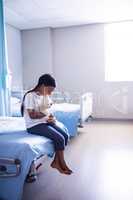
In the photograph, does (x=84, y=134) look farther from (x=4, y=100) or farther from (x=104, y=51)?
(x=104, y=51)

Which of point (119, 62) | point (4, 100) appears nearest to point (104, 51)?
point (119, 62)

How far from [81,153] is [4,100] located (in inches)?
53.6

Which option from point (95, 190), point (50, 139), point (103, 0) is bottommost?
point (95, 190)

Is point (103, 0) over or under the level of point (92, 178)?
over

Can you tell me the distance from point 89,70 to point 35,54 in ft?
4.71

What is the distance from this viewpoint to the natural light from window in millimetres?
5609

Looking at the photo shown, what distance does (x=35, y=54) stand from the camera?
241 inches

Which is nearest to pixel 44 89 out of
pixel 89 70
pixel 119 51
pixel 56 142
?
pixel 56 142

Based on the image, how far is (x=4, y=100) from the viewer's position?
3.54 metres

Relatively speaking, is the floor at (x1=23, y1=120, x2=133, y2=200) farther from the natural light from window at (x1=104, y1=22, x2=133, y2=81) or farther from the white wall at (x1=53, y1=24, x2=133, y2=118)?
the natural light from window at (x1=104, y1=22, x2=133, y2=81)

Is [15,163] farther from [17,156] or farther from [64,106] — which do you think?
[64,106]

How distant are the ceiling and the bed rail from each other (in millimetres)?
2946

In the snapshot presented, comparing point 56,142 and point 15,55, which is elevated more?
point 15,55

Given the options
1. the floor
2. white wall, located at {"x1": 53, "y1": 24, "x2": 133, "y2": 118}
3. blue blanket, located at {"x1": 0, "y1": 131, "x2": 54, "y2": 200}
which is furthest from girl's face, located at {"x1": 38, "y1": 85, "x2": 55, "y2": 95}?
white wall, located at {"x1": 53, "y1": 24, "x2": 133, "y2": 118}
